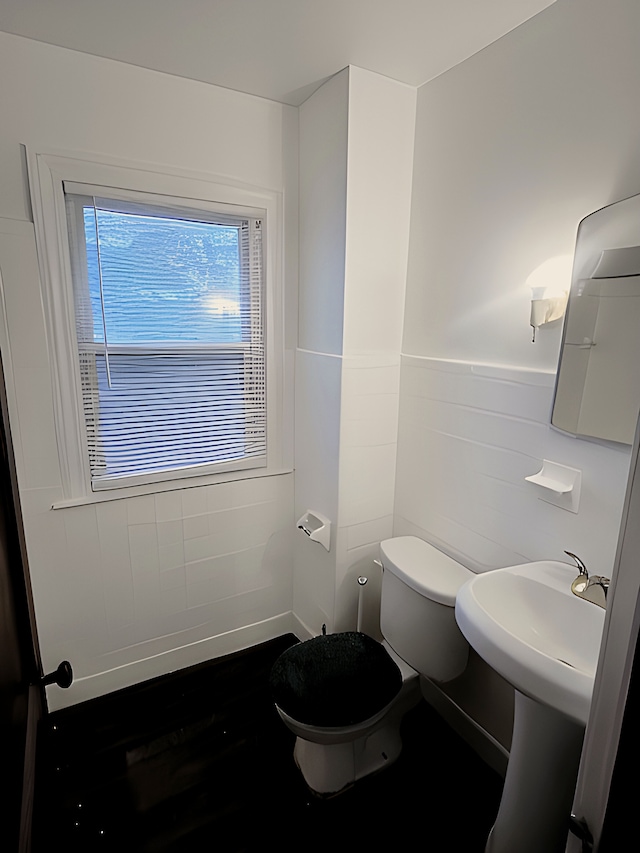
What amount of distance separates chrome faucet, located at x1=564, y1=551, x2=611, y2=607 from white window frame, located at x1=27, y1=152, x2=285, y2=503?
1363 millimetres

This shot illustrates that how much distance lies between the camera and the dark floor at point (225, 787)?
1458 mm

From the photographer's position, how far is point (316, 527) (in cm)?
213

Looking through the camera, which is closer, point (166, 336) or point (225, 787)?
point (225, 787)

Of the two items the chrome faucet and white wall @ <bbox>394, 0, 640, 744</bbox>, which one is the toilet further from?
the chrome faucet

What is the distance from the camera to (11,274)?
1.57m

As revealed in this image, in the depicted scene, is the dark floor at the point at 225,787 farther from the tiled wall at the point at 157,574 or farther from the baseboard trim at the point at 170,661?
the tiled wall at the point at 157,574

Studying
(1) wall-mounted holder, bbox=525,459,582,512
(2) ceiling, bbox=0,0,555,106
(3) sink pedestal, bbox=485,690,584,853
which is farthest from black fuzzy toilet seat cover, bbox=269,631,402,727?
(2) ceiling, bbox=0,0,555,106

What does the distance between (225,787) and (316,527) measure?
0.97m

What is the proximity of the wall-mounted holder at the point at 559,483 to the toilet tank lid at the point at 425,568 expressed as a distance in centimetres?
41

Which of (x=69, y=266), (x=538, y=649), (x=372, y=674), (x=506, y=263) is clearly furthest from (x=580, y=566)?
(x=69, y=266)

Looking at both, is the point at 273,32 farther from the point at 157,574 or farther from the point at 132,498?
the point at 157,574

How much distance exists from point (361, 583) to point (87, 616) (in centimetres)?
110

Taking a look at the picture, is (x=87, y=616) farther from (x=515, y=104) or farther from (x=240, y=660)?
(x=515, y=104)

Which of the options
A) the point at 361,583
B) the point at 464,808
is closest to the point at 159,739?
the point at 361,583
